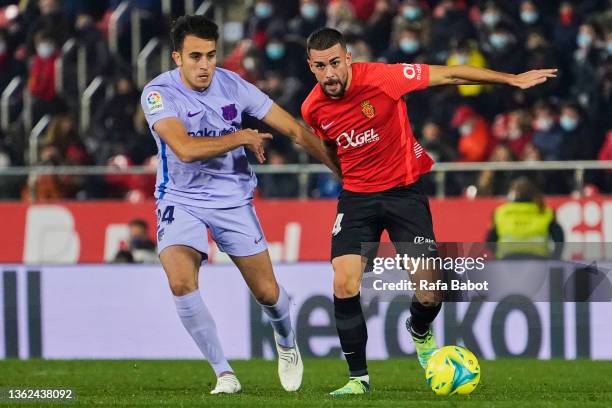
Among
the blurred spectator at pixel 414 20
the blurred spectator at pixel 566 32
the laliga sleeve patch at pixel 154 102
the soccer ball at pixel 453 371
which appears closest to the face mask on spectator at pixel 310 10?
the blurred spectator at pixel 414 20

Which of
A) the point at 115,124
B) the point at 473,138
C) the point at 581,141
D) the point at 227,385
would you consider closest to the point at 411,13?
the point at 473,138

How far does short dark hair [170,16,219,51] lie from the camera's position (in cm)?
895

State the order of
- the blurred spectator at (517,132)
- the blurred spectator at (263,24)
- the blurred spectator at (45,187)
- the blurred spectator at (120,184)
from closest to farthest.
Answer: the blurred spectator at (517,132), the blurred spectator at (45,187), the blurred spectator at (120,184), the blurred spectator at (263,24)

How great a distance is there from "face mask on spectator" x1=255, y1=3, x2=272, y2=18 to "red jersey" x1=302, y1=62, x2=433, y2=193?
35.0 feet

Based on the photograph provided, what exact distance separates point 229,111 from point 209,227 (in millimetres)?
786

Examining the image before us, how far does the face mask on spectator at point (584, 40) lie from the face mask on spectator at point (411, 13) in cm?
223

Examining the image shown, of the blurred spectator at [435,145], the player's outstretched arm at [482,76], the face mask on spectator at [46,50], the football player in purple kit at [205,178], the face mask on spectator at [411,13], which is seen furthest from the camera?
the face mask on spectator at [46,50]

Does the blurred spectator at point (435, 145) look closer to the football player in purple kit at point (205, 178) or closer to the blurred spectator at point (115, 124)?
the blurred spectator at point (115, 124)

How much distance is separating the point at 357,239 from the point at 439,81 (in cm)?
118

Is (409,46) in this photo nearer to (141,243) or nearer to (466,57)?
(466,57)

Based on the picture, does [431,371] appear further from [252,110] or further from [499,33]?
[499,33]

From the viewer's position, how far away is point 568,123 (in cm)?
1730

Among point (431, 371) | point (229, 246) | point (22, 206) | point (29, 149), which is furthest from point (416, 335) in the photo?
point (29, 149)

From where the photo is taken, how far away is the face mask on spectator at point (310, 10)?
1920cm
